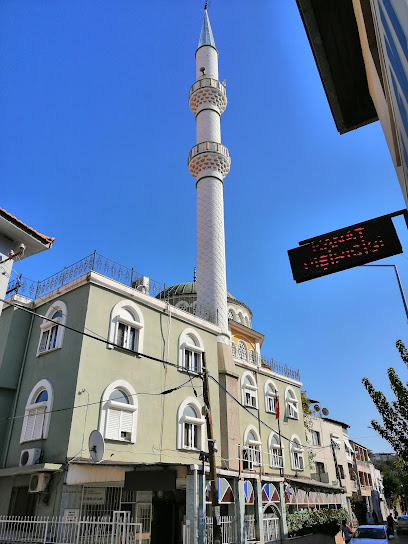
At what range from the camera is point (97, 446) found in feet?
40.8

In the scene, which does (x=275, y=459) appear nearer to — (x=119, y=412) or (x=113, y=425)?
(x=119, y=412)

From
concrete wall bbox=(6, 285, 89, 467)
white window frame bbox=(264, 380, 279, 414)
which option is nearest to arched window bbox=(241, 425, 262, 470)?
white window frame bbox=(264, 380, 279, 414)

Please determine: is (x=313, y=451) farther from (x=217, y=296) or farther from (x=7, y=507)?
(x=7, y=507)

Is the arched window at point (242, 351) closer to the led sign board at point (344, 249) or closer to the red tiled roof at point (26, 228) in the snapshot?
the red tiled roof at point (26, 228)

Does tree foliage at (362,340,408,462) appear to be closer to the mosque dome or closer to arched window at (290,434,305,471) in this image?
arched window at (290,434,305,471)

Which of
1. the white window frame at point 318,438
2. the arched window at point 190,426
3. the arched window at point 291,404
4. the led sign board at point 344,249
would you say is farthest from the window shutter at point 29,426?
the white window frame at point 318,438

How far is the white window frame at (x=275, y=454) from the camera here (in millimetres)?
23453

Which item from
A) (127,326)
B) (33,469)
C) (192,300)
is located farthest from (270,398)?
(33,469)

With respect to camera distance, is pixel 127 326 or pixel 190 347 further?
pixel 190 347

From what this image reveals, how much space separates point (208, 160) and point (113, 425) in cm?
1702

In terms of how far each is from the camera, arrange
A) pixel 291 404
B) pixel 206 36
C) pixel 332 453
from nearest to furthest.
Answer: pixel 291 404
pixel 206 36
pixel 332 453

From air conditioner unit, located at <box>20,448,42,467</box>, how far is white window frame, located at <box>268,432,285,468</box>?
Answer: 13.6 metres

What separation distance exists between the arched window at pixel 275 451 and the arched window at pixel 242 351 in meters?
4.68

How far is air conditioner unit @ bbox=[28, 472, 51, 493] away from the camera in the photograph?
1288 centimetres
